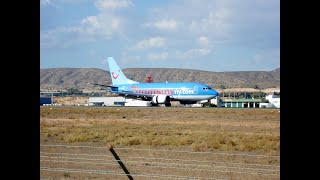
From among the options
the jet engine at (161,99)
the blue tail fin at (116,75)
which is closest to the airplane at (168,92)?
the jet engine at (161,99)

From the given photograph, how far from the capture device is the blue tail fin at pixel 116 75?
7669 centimetres

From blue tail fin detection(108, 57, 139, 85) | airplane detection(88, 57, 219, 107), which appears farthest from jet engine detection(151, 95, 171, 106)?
blue tail fin detection(108, 57, 139, 85)

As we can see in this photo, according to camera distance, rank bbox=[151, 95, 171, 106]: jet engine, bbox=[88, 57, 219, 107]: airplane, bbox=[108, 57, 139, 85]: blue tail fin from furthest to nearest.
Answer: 1. bbox=[108, 57, 139, 85]: blue tail fin
2. bbox=[151, 95, 171, 106]: jet engine
3. bbox=[88, 57, 219, 107]: airplane

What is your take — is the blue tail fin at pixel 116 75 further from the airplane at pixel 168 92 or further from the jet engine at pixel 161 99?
the jet engine at pixel 161 99

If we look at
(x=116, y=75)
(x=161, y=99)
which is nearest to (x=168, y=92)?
(x=161, y=99)

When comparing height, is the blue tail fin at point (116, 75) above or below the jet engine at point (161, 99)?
above

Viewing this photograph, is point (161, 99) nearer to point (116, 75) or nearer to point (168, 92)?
point (168, 92)

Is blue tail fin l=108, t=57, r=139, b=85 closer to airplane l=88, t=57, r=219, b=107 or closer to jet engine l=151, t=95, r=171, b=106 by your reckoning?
airplane l=88, t=57, r=219, b=107

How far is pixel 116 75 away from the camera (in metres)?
77.9

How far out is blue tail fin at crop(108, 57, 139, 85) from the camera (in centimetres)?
7669
